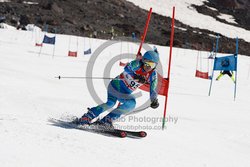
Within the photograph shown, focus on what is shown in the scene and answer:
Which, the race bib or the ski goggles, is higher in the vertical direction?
the ski goggles

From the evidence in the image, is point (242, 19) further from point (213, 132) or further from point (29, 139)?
point (29, 139)

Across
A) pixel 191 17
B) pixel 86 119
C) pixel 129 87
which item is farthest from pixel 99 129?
pixel 191 17

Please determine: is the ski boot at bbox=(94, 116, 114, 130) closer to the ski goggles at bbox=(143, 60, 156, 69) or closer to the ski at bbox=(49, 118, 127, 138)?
the ski at bbox=(49, 118, 127, 138)

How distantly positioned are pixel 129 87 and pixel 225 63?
10094mm

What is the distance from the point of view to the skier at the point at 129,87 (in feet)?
20.6

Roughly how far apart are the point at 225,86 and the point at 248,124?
9699 millimetres

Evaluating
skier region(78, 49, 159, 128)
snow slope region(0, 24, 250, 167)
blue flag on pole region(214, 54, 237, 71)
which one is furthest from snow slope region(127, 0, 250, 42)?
skier region(78, 49, 159, 128)

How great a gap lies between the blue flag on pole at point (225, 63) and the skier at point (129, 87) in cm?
958

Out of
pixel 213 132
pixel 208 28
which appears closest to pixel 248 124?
pixel 213 132

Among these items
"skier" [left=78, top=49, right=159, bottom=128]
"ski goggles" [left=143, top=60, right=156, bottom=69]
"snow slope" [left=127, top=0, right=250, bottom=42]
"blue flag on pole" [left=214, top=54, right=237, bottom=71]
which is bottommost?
"skier" [left=78, top=49, right=159, bottom=128]

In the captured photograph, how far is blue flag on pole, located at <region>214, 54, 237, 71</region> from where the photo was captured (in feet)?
50.5

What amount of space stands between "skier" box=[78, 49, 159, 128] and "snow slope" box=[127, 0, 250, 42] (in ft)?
160

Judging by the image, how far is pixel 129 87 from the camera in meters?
6.38

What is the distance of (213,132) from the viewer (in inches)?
315
